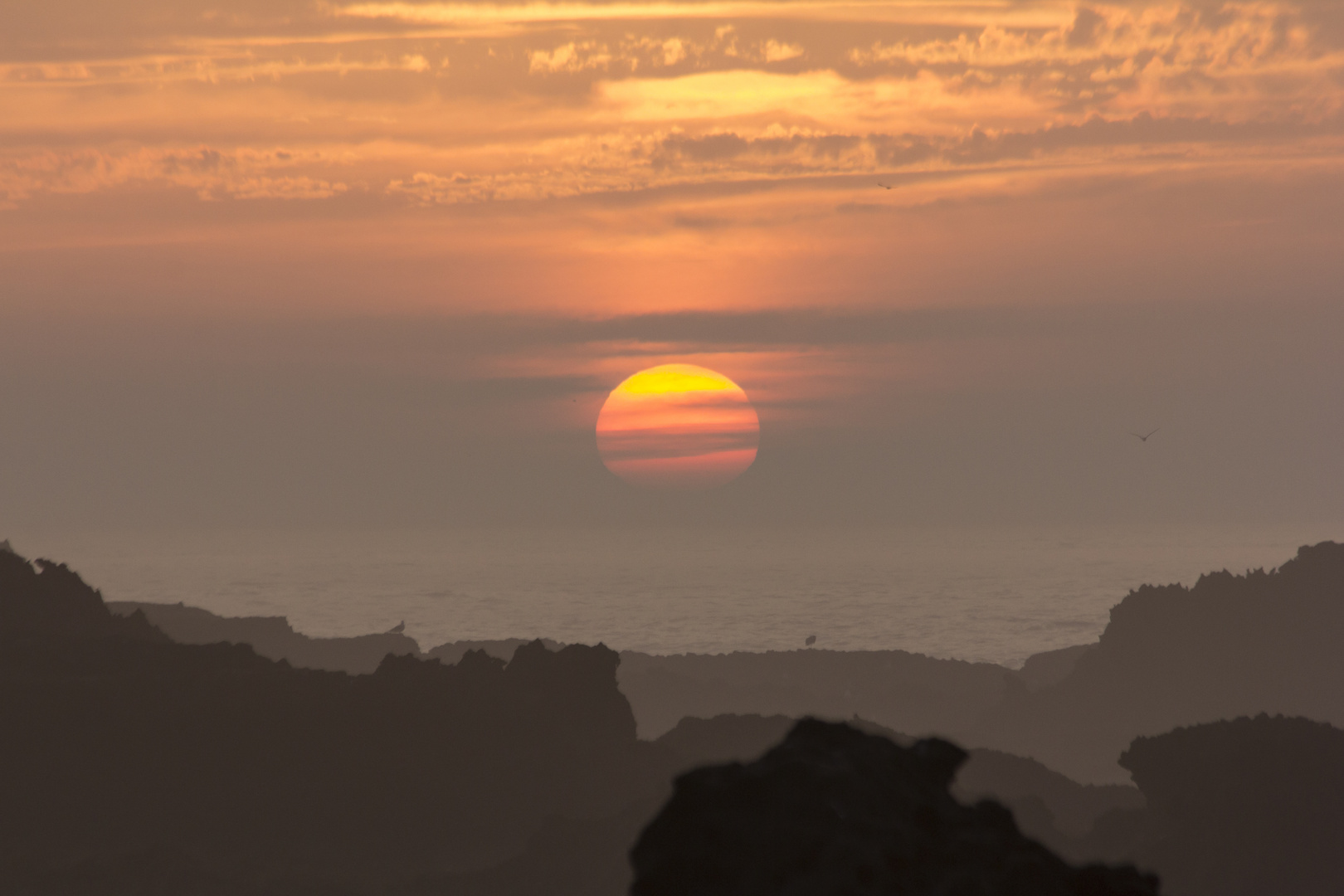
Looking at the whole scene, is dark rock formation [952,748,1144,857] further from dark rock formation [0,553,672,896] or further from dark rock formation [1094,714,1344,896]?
dark rock formation [0,553,672,896]

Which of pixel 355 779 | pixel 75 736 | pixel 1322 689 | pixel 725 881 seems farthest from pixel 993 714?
pixel 725 881

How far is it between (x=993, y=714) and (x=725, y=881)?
53486mm

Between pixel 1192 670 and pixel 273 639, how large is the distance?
4879cm

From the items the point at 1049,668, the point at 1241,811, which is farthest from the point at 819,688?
the point at 1241,811

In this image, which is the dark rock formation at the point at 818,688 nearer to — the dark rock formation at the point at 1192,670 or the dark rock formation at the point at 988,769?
the dark rock formation at the point at 1192,670

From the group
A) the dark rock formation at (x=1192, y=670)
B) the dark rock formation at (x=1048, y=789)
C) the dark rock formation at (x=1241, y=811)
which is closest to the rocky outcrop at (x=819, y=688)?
the dark rock formation at (x=1192, y=670)

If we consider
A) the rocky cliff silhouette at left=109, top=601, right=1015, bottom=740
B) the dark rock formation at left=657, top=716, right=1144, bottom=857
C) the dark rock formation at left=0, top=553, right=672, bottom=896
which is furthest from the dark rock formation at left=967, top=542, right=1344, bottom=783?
the dark rock formation at left=0, top=553, right=672, bottom=896

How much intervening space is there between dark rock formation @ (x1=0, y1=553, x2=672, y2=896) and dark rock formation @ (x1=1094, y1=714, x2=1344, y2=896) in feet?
41.7

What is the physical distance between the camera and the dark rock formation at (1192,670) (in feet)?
185

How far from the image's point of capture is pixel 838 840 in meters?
16.8

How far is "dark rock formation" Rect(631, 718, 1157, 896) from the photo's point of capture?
16.3 m

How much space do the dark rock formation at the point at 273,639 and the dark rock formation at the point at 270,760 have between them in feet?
75.8

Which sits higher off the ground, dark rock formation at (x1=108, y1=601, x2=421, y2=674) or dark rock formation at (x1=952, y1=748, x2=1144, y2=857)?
dark rock formation at (x1=108, y1=601, x2=421, y2=674)

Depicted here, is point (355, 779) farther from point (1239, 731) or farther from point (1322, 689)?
point (1322, 689)
